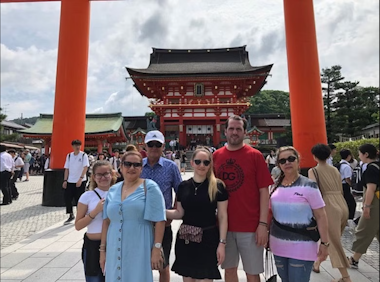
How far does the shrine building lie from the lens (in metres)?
21.0

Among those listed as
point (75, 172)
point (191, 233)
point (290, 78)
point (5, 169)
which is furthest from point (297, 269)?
point (5, 169)

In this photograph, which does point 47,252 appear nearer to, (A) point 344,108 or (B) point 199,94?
(B) point 199,94

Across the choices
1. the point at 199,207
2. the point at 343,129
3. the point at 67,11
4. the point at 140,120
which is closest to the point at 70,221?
the point at 199,207

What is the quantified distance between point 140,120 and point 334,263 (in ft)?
88.5

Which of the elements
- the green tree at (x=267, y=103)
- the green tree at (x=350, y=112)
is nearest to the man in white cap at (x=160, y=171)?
the green tree at (x=350, y=112)

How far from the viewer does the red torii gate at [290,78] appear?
6211 mm

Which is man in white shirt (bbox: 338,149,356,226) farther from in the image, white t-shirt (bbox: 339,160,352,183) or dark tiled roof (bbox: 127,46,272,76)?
dark tiled roof (bbox: 127,46,272,76)

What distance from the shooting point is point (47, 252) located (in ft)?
12.3

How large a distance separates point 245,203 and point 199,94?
2064 cm

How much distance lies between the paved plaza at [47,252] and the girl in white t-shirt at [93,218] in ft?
3.30

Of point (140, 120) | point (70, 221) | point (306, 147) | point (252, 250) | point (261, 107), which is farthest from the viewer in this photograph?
point (261, 107)

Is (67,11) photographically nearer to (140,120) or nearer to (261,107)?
(140,120)

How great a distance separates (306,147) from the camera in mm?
6156

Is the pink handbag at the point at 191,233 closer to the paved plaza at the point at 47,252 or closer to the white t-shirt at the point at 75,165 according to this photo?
the paved plaza at the point at 47,252
